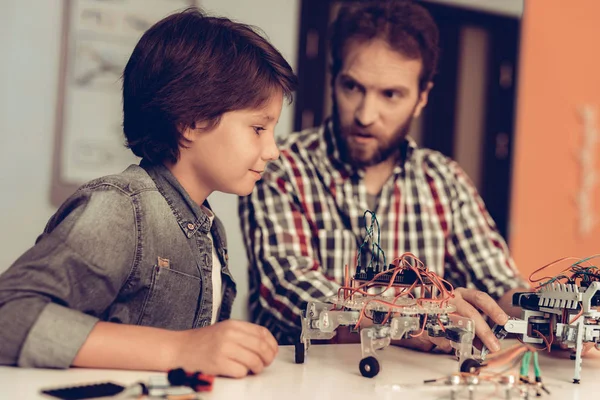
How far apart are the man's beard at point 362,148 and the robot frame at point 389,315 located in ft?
2.81

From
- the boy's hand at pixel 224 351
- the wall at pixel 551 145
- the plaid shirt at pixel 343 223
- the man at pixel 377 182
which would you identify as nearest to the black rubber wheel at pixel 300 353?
the boy's hand at pixel 224 351

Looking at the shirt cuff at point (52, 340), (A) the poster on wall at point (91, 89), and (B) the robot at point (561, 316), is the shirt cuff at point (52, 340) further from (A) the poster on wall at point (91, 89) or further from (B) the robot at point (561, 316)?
(A) the poster on wall at point (91, 89)

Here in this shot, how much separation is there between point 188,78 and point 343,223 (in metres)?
0.78

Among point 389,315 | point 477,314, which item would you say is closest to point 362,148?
point 477,314

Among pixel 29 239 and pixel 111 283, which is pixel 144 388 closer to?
pixel 111 283

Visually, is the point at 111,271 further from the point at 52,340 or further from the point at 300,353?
the point at 300,353

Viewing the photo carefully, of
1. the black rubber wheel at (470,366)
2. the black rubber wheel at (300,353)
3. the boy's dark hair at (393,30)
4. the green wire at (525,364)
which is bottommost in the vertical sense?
the black rubber wheel at (300,353)

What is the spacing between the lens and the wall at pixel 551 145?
4105mm

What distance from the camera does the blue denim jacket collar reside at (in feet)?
3.99

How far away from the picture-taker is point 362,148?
1.92 meters

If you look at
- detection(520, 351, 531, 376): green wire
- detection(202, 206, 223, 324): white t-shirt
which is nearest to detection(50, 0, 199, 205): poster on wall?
detection(202, 206, 223, 324): white t-shirt

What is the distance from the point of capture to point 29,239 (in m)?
3.16

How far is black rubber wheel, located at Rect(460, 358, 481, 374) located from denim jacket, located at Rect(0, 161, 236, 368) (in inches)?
18.6

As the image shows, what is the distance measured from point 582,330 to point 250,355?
1.70 ft
